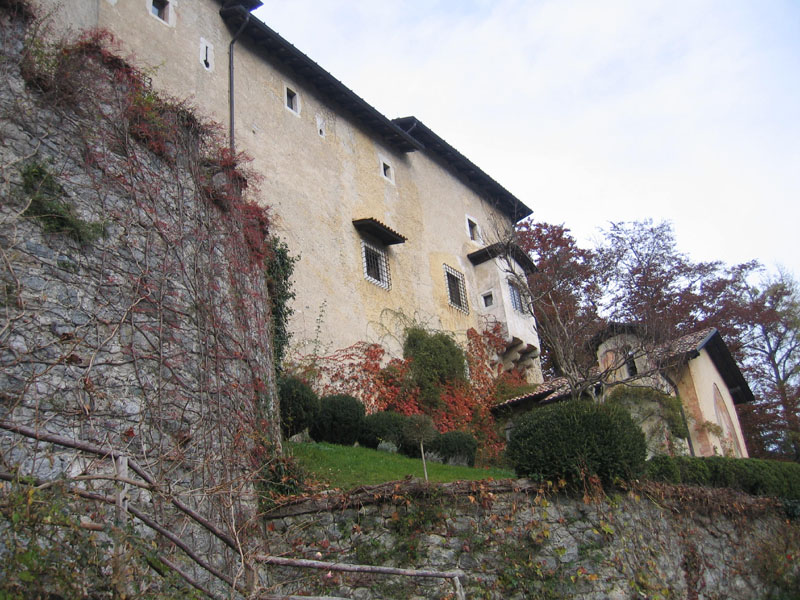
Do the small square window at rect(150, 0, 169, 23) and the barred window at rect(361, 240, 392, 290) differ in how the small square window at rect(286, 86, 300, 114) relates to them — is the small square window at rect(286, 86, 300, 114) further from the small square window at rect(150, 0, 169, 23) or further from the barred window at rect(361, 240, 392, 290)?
the barred window at rect(361, 240, 392, 290)

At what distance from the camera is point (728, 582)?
10609 millimetres

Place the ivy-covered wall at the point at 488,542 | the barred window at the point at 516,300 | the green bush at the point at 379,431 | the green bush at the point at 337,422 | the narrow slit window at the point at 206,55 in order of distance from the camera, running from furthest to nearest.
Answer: the barred window at the point at 516,300 → the narrow slit window at the point at 206,55 → the green bush at the point at 379,431 → the green bush at the point at 337,422 → the ivy-covered wall at the point at 488,542

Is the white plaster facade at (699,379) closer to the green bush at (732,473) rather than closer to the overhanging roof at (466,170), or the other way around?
the green bush at (732,473)

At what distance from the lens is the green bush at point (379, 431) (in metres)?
12.9

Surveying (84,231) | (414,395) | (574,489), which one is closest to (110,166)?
(84,231)

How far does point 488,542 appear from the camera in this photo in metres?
8.17

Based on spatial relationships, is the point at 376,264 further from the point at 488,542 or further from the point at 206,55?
the point at 488,542

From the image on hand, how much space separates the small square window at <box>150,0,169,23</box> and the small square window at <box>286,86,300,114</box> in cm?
358

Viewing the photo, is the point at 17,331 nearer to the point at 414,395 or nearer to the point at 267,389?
the point at 267,389

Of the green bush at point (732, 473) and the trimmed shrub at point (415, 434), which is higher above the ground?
the trimmed shrub at point (415, 434)

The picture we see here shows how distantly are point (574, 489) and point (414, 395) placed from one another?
7991mm

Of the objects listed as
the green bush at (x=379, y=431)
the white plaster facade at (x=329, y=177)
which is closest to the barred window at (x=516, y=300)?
the white plaster facade at (x=329, y=177)

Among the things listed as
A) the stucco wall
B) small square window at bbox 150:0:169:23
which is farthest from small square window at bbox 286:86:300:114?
the stucco wall

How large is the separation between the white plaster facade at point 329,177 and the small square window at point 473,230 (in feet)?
0.24
